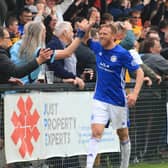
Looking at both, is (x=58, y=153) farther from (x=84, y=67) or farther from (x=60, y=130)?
(x=84, y=67)

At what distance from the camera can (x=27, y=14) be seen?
44.1 feet

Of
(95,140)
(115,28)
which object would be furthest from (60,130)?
(115,28)

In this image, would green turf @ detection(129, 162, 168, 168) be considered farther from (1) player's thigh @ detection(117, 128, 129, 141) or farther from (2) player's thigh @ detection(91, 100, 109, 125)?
(2) player's thigh @ detection(91, 100, 109, 125)

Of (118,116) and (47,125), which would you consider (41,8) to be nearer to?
(47,125)

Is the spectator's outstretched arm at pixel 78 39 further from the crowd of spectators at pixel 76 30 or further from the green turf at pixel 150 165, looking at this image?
the green turf at pixel 150 165

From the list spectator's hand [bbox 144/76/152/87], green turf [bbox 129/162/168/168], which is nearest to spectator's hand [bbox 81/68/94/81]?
spectator's hand [bbox 144/76/152/87]

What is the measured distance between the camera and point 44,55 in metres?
8.95

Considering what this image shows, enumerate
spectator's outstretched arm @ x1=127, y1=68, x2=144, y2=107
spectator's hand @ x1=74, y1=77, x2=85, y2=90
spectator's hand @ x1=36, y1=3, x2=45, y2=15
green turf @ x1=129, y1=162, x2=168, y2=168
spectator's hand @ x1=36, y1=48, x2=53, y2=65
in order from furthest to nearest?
spectator's hand @ x1=36, y1=3, x2=45, y2=15
green turf @ x1=129, y1=162, x2=168, y2=168
spectator's hand @ x1=74, y1=77, x2=85, y2=90
spectator's outstretched arm @ x1=127, y1=68, x2=144, y2=107
spectator's hand @ x1=36, y1=48, x2=53, y2=65

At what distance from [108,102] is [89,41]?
1090 mm

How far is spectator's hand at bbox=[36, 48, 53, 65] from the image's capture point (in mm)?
8930

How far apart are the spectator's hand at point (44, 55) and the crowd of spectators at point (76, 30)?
687 millimetres

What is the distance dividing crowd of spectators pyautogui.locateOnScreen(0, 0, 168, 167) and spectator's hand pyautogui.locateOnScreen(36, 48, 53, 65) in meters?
0.69

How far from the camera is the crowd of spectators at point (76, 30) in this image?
32.7ft

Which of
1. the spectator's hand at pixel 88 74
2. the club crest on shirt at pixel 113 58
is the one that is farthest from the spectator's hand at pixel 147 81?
the club crest on shirt at pixel 113 58
